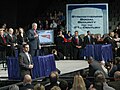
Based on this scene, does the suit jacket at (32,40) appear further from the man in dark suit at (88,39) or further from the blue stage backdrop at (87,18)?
the blue stage backdrop at (87,18)

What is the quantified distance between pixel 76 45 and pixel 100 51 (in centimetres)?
318

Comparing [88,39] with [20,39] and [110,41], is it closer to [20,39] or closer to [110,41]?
[110,41]

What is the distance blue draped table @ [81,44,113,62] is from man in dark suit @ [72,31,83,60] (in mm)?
1910

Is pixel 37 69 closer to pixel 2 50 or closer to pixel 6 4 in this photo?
pixel 2 50

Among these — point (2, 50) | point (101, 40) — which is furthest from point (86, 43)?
point (2, 50)

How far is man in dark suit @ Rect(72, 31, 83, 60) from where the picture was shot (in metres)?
25.8

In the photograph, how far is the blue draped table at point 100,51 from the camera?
23.2m

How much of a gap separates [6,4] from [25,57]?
20.5m

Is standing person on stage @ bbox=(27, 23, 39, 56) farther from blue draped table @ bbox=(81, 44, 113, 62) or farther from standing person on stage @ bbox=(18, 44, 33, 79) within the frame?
blue draped table @ bbox=(81, 44, 113, 62)

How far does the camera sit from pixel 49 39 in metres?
26.3

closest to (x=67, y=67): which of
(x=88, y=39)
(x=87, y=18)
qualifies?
(x=88, y=39)

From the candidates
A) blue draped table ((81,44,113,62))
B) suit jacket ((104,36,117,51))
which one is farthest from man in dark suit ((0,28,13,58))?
suit jacket ((104,36,117,51))

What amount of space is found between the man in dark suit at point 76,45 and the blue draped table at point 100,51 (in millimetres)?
1910

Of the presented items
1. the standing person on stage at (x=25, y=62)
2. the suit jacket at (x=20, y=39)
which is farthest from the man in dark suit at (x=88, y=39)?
the standing person on stage at (x=25, y=62)
